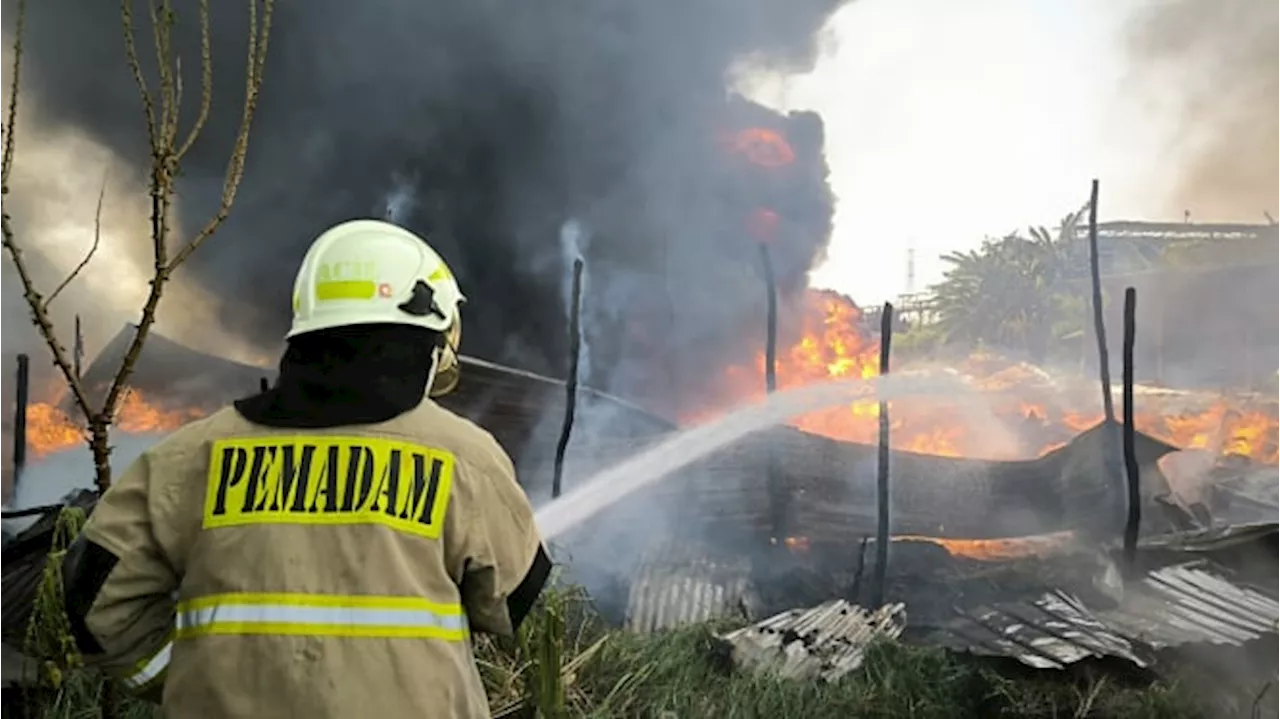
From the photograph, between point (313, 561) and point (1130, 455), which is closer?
point (313, 561)

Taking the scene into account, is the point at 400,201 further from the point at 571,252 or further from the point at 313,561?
the point at 313,561

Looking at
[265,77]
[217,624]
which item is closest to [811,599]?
[217,624]

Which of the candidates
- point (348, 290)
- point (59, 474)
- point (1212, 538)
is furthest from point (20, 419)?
point (1212, 538)

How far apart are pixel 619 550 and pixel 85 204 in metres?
5.51

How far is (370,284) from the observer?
7.66 ft

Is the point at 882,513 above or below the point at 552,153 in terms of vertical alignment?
below

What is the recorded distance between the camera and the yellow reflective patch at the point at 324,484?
6.82ft

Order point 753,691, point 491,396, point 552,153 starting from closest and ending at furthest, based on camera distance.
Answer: point 753,691
point 491,396
point 552,153

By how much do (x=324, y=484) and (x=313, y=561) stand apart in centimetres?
15

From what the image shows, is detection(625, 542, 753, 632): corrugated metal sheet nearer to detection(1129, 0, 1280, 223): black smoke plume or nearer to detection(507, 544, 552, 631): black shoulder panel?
detection(507, 544, 552, 631): black shoulder panel

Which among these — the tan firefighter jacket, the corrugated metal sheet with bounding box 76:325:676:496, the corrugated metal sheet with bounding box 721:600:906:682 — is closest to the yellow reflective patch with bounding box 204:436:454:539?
the tan firefighter jacket

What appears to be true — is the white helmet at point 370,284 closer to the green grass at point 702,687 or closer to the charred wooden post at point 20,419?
the green grass at point 702,687

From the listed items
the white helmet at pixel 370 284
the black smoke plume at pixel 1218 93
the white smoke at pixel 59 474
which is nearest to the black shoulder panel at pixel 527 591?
the white helmet at pixel 370 284

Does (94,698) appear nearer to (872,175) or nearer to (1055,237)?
(872,175)
